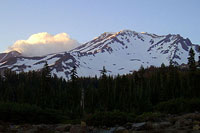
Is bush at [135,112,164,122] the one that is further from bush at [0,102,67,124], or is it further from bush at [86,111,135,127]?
bush at [0,102,67,124]

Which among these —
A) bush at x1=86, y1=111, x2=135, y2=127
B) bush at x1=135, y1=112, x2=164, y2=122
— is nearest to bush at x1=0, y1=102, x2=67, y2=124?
bush at x1=86, y1=111, x2=135, y2=127

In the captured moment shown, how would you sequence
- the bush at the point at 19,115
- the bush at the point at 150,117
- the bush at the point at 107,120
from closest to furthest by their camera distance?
the bush at the point at 107,120
the bush at the point at 150,117
the bush at the point at 19,115

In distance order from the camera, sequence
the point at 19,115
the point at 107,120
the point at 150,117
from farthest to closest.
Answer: the point at 19,115
the point at 150,117
the point at 107,120

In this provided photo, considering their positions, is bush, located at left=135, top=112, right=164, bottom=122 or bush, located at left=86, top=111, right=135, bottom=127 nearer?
bush, located at left=86, top=111, right=135, bottom=127

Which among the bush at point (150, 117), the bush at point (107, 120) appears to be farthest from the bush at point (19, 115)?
the bush at point (150, 117)

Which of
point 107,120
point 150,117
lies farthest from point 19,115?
point 150,117

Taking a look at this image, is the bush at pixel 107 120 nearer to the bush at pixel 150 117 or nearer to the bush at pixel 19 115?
the bush at pixel 150 117

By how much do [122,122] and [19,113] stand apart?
16673mm

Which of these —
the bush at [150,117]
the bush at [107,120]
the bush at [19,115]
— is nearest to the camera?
the bush at [107,120]

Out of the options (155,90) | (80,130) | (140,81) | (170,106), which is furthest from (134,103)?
(80,130)

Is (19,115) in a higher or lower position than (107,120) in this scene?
lower

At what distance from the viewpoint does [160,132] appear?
951 cm

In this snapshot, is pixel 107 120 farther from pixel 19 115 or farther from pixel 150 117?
pixel 19 115

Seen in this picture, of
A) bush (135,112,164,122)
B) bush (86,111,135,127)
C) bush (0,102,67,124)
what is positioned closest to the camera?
bush (86,111,135,127)
